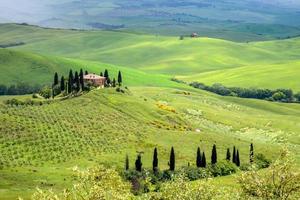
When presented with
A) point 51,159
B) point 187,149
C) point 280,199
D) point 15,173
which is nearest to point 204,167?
point 187,149

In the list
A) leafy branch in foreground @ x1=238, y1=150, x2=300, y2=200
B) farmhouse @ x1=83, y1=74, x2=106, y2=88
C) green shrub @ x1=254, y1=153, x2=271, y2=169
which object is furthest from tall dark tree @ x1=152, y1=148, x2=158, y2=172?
farmhouse @ x1=83, y1=74, x2=106, y2=88

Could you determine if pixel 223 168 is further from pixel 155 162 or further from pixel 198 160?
pixel 155 162

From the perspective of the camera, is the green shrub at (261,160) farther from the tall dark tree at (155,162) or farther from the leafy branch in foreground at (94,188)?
the leafy branch in foreground at (94,188)

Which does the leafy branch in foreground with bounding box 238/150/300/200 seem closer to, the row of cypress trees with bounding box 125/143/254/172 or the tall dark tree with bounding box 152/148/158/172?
the row of cypress trees with bounding box 125/143/254/172

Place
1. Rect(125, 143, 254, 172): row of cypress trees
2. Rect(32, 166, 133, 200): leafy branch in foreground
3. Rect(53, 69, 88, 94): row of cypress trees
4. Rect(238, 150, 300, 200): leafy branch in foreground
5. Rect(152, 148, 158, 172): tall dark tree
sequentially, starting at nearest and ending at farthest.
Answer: Rect(32, 166, 133, 200): leafy branch in foreground, Rect(238, 150, 300, 200): leafy branch in foreground, Rect(125, 143, 254, 172): row of cypress trees, Rect(152, 148, 158, 172): tall dark tree, Rect(53, 69, 88, 94): row of cypress trees

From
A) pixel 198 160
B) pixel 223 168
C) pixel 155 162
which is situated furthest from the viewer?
pixel 223 168

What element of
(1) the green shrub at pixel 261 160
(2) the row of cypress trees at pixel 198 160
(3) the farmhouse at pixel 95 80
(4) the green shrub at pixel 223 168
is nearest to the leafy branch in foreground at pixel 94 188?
(2) the row of cypress trees at pixel 198 160

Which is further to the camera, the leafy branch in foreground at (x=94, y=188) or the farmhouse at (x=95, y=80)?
the farmhouse at (x=95, y=80)

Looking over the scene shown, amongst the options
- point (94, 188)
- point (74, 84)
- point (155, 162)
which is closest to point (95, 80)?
point (74, 84)
